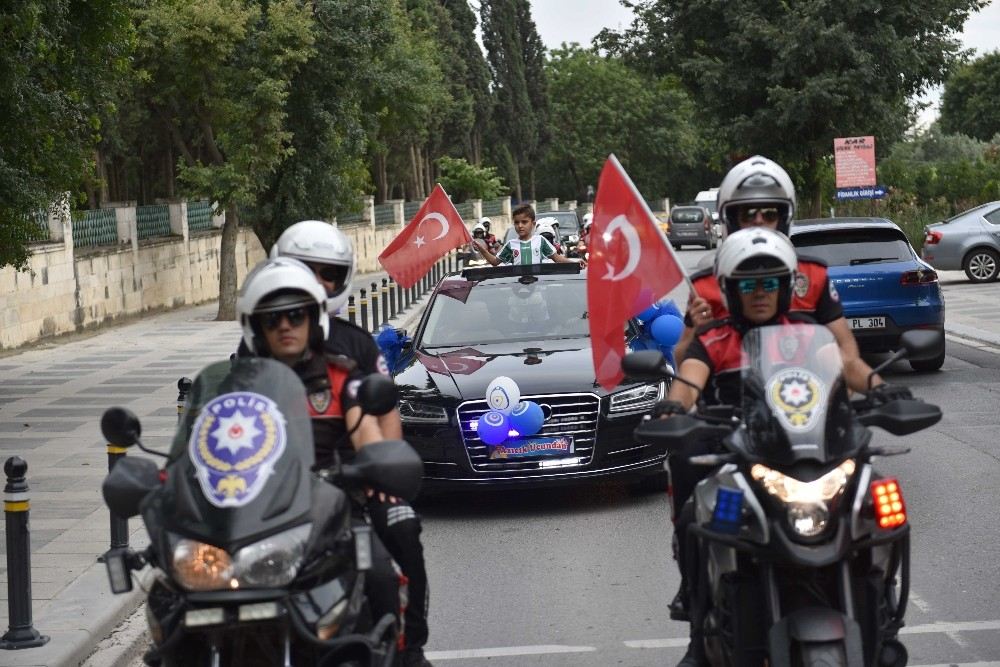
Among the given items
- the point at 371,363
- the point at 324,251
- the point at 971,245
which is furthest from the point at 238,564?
the point at 971,245

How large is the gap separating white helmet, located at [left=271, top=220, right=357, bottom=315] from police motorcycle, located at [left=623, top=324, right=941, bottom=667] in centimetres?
139

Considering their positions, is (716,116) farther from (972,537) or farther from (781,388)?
(781,388)

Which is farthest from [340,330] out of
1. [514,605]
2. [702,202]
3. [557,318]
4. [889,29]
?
[702,202]

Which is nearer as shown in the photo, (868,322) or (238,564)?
(238,564)

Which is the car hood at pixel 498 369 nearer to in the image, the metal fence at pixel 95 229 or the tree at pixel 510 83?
the metal fence at pixel 95 229

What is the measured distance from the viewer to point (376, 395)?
4.95 m

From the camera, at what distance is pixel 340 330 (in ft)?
18.8

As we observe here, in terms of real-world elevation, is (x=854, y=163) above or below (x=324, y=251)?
above

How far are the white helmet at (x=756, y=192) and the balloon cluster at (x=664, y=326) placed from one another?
4.61m

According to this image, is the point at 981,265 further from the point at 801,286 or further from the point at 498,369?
the point at 801,286

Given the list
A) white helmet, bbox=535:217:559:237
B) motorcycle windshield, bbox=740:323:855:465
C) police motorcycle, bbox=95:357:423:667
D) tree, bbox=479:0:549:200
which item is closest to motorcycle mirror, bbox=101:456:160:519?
police motorcycle, bbox=95:357:423:667

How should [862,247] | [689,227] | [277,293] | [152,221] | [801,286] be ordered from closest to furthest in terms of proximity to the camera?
[277,293]
[801,286]
[862,247]
[152,221]
[689,227]

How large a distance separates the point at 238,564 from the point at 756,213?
2.88 metres

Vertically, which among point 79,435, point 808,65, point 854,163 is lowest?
point 79,435
